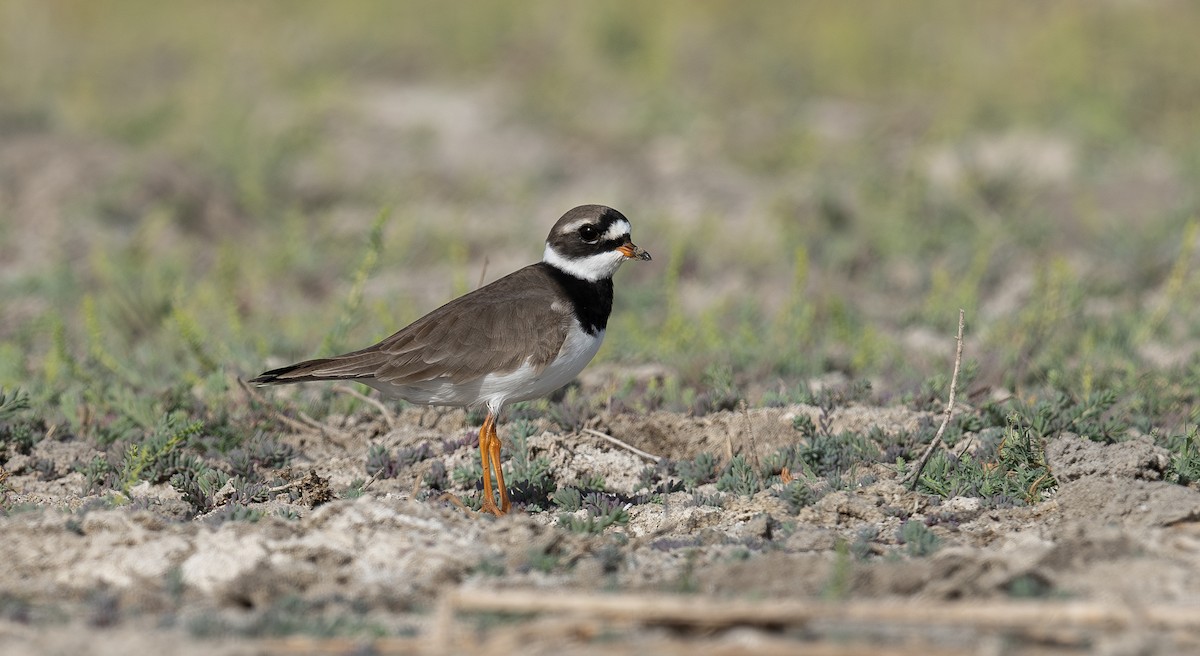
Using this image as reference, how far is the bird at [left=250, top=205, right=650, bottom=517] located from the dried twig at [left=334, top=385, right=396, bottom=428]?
29.3 inches

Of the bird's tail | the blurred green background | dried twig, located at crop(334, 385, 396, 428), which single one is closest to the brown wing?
the bird's tail

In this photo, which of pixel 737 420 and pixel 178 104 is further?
pixel 178 104

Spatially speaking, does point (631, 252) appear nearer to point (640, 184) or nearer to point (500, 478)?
point (500, 478)

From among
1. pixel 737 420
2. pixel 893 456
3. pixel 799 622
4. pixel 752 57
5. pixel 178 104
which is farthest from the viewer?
pixel 752 57

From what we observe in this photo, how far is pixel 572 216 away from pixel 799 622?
3123 millimetres

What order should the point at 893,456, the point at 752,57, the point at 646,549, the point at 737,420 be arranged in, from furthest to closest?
the point at 752,57 < the point at 737,420 < the point at 893,456 < the point at 646,549

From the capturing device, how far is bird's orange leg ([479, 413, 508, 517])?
17.5ft

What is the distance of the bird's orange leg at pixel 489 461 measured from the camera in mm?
5336

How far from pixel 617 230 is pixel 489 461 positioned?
125 centimetres

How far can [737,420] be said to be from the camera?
621 centimetres

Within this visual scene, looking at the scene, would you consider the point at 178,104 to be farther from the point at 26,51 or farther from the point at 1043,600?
the point at 1043,600

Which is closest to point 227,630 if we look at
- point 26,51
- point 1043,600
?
point 1043,600

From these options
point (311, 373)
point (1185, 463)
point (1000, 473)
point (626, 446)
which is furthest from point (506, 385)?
point (1185, 463)

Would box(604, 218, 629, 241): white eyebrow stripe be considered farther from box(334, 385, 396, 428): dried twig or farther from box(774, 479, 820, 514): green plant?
box(774, 479, 820, 514): green plant
